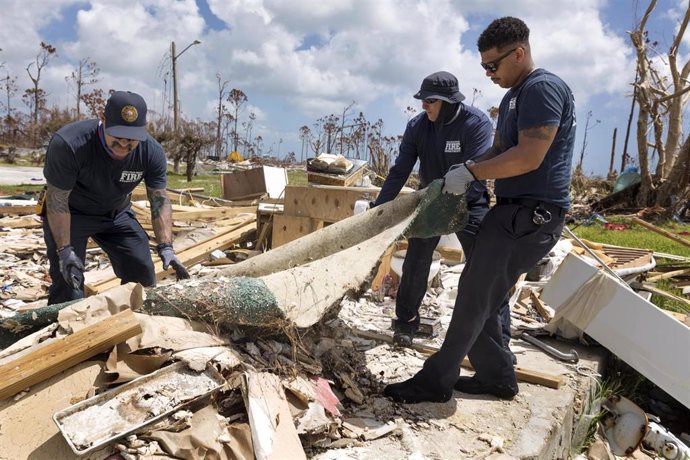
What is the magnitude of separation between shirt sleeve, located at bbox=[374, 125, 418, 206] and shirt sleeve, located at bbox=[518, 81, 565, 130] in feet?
5.15

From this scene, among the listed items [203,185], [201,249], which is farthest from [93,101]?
[201,249]

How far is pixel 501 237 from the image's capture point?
2.63 m

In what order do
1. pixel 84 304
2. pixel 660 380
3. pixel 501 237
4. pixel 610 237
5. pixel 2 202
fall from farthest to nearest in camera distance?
pixel 610 237 → pixel 2 202 → pixel 660 380 → pixel 501 237 → pixel 84 304

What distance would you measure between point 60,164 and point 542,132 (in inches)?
110

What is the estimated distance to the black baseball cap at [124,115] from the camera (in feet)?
10.2

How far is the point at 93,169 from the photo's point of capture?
3406mm

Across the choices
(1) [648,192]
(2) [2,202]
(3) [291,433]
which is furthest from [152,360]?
(1) [648,192]

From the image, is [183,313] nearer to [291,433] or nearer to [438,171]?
[291,433]

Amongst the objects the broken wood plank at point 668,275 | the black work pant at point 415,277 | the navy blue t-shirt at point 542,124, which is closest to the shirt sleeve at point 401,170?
the black work pant at point 415,277

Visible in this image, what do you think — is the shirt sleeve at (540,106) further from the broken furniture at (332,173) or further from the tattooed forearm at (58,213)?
the broken furniture at (332,173)

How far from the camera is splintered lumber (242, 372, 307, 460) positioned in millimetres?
2074

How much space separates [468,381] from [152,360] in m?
1.82

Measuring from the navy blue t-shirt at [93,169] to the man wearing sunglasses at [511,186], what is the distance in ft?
7.02

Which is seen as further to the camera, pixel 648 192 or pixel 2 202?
pixel 648 192
